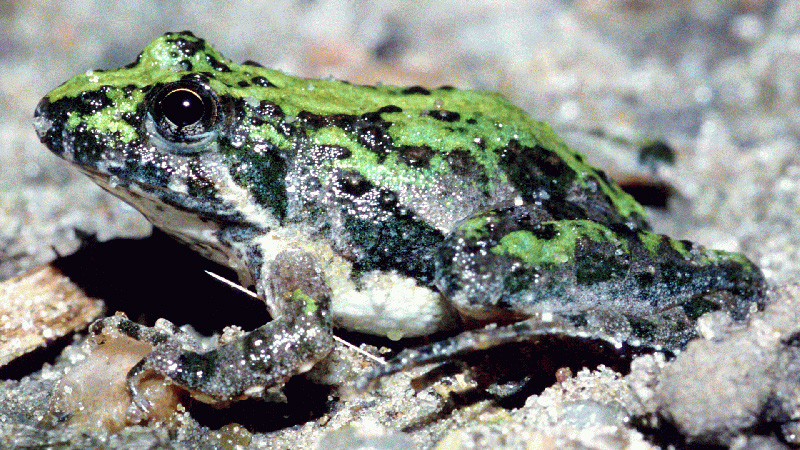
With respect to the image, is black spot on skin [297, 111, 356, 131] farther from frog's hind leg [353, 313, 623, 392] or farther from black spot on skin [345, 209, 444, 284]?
frog's hind leg [353, 313, 623, 392]

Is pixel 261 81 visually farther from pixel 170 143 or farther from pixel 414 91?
pixel 414 91

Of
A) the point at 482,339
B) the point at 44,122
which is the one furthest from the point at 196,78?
the point at 482,339

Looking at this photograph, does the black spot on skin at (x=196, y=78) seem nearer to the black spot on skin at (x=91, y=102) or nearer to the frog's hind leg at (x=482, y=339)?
the black spot on skin at (x=91, y=102)

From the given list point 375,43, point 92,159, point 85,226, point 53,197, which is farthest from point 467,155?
point 375,43

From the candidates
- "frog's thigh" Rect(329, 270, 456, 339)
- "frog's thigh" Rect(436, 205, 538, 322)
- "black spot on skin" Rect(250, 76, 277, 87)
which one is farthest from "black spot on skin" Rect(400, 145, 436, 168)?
"black spot on skin" Rect(250, 76, 277, 87)

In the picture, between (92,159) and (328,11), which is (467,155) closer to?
(92,159)
